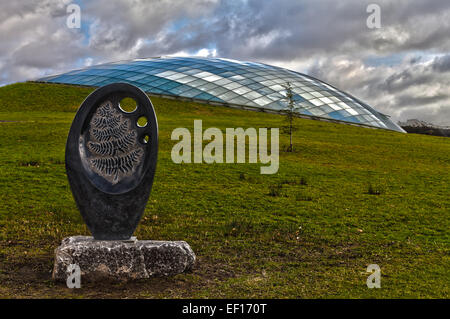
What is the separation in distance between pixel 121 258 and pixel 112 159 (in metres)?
1.66

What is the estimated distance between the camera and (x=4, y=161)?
1586 centimetres

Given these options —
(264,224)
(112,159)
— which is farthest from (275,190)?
(112,159)

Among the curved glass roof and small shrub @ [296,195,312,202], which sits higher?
the curved glass roof

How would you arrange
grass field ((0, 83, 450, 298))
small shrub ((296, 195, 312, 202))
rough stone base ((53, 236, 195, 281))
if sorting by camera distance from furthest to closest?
small shrub ((296, 195, 312, 202)) → rough stone base ((53, 236, 195, 281)) → grass field ((0, 83, 450, 298))

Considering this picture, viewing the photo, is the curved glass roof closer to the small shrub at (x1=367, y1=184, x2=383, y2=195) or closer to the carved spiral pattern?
the small shrub at (x1=367, y1=184, x2=383, y2=195)

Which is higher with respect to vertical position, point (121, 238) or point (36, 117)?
point (36, 117)

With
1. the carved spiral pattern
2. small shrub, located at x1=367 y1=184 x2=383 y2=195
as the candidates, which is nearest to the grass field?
small shrub, located at x1=367 y1=184 x2=383 y2=195

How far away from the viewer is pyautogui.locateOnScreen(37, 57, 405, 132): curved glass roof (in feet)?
145

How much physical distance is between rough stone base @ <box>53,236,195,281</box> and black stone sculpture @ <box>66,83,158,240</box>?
0.42 m

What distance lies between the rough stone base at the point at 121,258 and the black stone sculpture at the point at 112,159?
0.42 meters

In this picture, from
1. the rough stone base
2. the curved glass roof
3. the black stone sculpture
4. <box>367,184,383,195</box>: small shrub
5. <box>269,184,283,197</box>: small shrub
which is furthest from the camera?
the curved glass roof

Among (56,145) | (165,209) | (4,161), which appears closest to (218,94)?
(56,145)
